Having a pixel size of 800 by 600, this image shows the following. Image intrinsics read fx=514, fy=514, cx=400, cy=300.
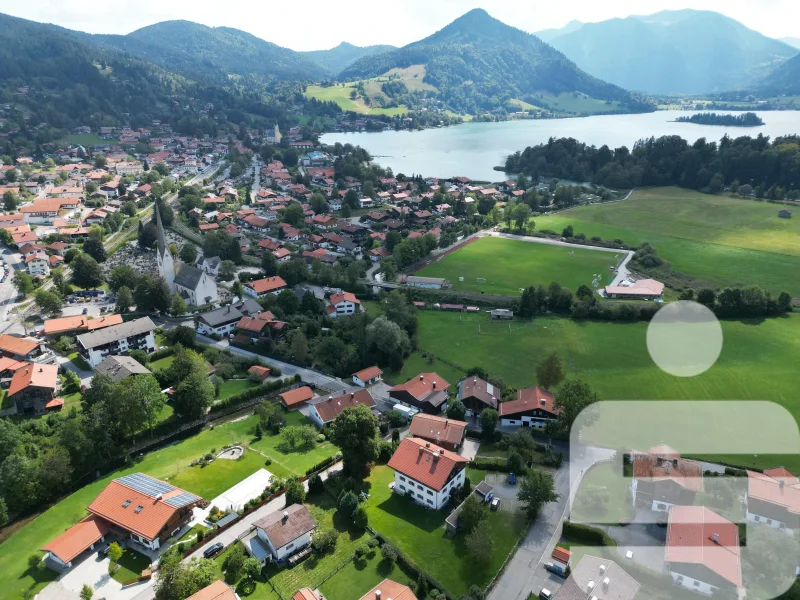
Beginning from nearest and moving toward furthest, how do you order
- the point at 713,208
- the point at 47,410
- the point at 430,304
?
the point at 47,410 → the point at 430,304 → the point at 713,208

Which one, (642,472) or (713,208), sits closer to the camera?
(642,472)

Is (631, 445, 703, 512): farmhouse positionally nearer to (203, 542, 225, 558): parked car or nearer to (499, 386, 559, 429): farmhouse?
(499, 386, 559, 429): farmhouse

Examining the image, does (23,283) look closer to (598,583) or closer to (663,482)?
(598,583)

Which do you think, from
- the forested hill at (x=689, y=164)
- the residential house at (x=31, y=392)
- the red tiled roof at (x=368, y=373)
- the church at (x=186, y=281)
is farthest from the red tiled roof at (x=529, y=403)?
the forested hill at (x=689, y=164)

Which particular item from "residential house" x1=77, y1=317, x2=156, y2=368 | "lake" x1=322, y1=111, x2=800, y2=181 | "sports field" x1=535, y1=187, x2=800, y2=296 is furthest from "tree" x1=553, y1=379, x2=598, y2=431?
"lake" x1=322, y1=111, x2=800, y2=181

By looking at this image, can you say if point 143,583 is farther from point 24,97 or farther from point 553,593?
point 24,97

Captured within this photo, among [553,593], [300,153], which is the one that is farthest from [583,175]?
[553,593]

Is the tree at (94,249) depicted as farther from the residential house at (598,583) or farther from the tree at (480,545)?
the residential house at (598,583)
